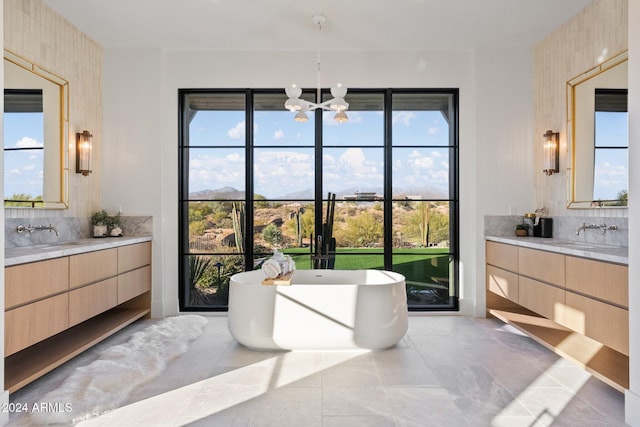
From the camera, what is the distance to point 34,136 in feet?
11.0

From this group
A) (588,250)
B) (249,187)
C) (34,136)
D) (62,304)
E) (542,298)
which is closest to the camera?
(588,250)

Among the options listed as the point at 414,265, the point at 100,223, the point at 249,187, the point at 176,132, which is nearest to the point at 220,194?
the point at 249,187

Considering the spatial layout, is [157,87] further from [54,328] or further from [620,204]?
[620,204]

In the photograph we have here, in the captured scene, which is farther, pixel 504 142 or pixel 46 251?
pixel 504 142

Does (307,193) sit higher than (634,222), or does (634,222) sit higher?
(307,193)

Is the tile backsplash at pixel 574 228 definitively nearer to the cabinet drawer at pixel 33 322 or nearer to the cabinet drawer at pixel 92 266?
the cabinet drawer at pixel 92 266

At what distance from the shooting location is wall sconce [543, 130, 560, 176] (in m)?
3.92

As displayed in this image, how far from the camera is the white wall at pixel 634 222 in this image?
215cm

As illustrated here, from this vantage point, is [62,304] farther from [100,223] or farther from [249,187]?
[249,187]

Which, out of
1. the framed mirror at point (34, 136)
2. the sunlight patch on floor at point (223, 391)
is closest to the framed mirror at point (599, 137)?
the sunlight patch on floor at point (223, 391)

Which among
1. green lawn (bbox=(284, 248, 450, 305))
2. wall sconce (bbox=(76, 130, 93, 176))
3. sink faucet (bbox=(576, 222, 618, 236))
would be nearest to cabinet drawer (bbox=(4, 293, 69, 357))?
wall sconce (bbox=(76, 130, 93, 176))

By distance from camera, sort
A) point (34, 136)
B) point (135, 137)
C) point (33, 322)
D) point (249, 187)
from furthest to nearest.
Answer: point (249, 187) → point (135, 137) → point (34, 136) → point (33, 322)

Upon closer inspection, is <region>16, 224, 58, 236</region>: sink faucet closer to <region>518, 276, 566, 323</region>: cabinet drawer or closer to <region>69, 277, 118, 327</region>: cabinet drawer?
<region>69, 277, 118, 327</region>: cabinet drawer

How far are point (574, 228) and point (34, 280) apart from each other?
430cm
